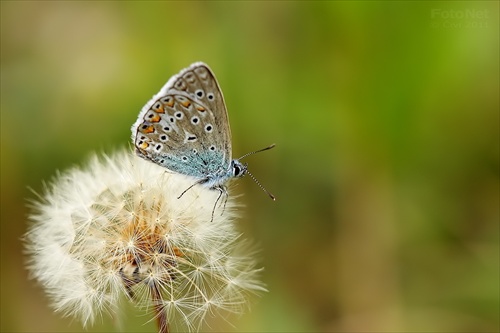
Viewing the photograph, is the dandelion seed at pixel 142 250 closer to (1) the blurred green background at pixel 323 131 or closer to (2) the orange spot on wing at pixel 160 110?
(2) the orange spot on wing at pixel 160 110

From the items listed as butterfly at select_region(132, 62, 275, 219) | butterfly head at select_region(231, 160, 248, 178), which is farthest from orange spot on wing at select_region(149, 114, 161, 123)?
butterfly head at select_region(231, 160, 248, 178)

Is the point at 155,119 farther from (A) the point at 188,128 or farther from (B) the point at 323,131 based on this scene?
(B) the point at 323,131

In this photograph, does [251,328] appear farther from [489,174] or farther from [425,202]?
[489,174]

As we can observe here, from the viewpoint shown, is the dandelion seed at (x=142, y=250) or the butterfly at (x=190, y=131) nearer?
the dandelion seed at (x=142, y=250)

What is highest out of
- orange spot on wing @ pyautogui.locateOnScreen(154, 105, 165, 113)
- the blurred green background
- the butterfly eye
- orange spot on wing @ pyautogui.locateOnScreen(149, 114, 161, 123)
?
the butterfly eye

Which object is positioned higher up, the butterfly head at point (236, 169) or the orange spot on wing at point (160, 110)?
the orange spot on wing at point (160, 110)

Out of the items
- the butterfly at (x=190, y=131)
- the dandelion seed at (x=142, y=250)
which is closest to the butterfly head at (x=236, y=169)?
the butterfly at (x=190, y=131)

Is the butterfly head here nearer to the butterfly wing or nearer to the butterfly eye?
the butterfly wing

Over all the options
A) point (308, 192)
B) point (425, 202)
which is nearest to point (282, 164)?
point (308, 192)
